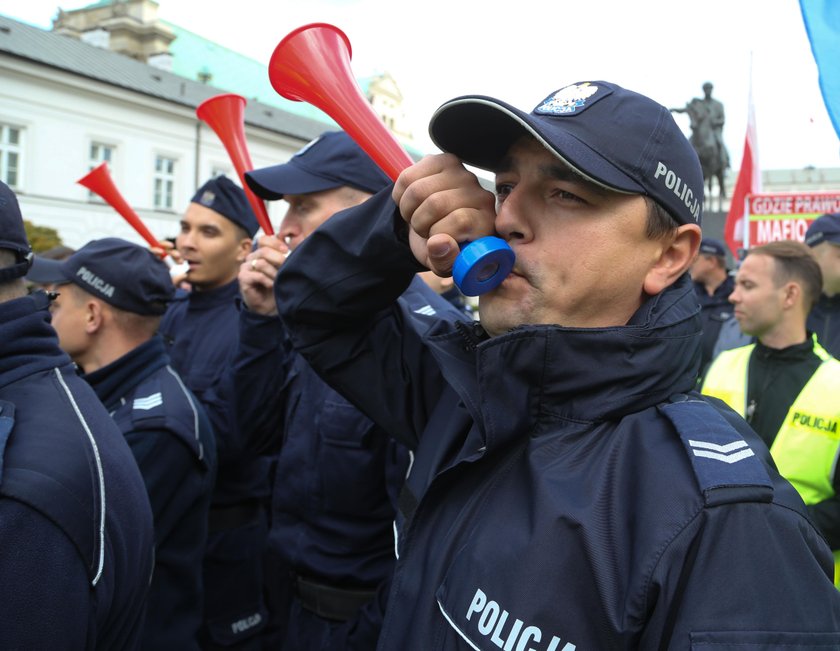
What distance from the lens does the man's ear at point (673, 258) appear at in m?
1.48

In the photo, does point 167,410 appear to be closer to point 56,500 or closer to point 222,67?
point 56,500

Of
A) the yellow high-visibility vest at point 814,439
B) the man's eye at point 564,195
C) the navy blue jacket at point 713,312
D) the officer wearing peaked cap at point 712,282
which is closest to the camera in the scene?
the man's eye at point 564,195

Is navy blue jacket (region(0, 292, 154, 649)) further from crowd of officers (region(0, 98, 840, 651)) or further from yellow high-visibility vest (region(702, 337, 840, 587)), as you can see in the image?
yellow high-visibility vest (region(702, 337, 840, 587))

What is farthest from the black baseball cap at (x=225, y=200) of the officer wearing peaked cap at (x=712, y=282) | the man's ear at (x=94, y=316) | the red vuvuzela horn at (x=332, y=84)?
the officer wearing peaked cap at (x=712, y=282)

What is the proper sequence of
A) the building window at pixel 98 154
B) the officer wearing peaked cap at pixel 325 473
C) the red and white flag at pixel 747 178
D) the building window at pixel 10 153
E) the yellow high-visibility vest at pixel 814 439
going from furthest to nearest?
the building window at pixel 98 154 → the building window at pixel 10 153 → the red and white flag at pixel 747 178 → the yellow high-visibility vest at pixel 814 439 → the officer wearing peaked cap at pixel 325 473

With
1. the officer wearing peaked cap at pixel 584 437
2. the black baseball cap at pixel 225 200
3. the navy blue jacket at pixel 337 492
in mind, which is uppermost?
the officer wearing peaked cap at pixel 584 437

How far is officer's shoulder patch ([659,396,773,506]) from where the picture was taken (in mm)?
1088

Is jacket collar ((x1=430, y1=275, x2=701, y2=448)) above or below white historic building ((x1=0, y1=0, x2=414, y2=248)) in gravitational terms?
above

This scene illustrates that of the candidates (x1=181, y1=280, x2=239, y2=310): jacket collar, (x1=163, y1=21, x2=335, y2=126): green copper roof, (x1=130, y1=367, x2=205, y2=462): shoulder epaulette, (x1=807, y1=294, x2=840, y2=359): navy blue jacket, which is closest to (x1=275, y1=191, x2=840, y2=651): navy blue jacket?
(x1=130, y1=367, x2=205, y2=462): shoulder epaulette

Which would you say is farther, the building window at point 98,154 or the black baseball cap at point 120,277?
the building window at point 98,154

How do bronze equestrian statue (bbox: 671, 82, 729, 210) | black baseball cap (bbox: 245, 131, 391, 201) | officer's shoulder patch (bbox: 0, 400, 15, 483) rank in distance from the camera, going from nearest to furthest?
officer's shoulder patch (bbox: 0, 400, 15, 483), black baseball cap (bbox: 245, 131, 391, 201), bronze equestrian statue (bbox: 671, 82, 729, 210)

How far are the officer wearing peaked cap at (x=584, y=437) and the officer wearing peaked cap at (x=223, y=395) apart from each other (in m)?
2.03

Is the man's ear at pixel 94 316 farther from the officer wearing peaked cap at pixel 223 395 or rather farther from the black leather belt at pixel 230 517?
the black leather belt at pixel 230 517

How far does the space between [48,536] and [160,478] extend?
3.45ft
